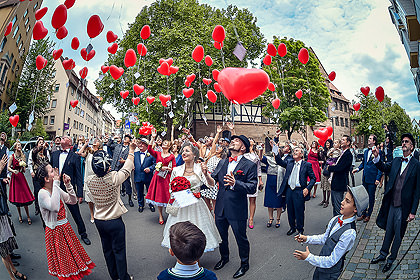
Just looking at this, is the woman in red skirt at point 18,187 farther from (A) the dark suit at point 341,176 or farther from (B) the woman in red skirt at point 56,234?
(A) the dark suit at point 341,176

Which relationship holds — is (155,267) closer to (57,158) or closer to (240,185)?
(240,185)

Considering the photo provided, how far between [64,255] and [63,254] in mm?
19

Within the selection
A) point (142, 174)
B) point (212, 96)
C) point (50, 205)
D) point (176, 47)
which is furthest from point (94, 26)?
point (176, 47)

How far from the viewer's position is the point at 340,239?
2.53 m

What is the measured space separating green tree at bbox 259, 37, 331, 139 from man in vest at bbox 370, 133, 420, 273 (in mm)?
20518

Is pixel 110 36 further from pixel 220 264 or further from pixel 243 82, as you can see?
pixel 220 264

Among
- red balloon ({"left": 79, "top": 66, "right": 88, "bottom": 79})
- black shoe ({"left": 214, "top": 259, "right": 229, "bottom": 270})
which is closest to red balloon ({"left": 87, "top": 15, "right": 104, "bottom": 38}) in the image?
red balloon ({"left": 79, "top": 66, "right": 88, "bottom": 79})

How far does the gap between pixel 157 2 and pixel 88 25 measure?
1743cm

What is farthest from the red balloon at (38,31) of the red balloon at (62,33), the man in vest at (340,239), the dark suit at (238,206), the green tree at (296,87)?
the green tree at (296,87)

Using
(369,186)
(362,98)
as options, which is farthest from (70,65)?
(362,98)

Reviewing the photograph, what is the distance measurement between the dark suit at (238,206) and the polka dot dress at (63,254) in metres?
2.03

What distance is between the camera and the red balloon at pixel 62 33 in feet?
21.8

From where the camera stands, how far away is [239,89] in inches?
190

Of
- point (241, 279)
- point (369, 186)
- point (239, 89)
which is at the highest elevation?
point (239, 89)
